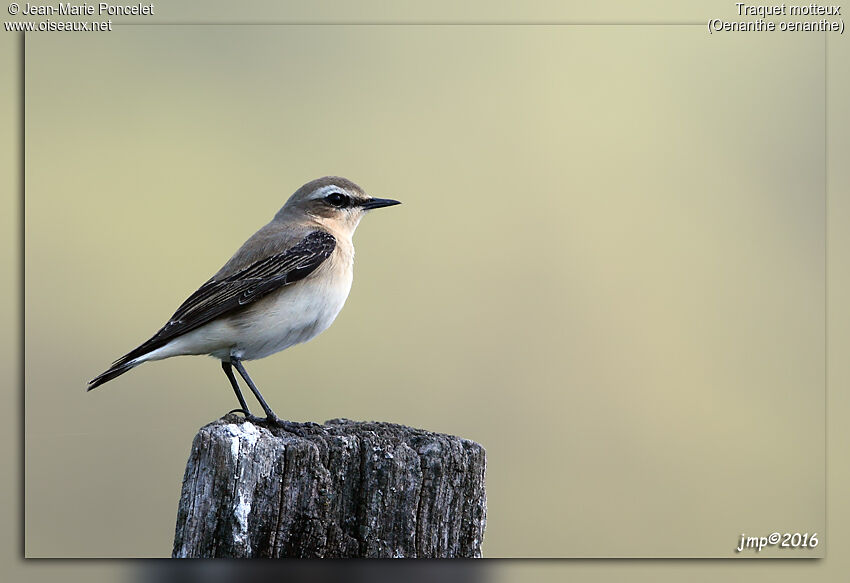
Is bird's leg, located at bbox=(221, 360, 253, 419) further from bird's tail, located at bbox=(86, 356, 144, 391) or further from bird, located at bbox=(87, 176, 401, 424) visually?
bird's tail, located at bbox=(86, 356, 144, 391)

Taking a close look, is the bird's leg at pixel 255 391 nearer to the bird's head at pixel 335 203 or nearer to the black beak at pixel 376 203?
the bird's head at pixel 335 203

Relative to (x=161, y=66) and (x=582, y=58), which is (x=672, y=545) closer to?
(x=582, y=58)

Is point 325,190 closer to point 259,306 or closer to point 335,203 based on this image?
point 335,203

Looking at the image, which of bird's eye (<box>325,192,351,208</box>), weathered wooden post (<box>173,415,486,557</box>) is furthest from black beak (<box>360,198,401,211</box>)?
weathered wooden post (<box>173,415,486,557</box>)

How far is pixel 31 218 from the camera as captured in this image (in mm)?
5348

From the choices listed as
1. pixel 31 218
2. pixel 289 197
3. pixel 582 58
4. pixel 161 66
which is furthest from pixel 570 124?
pixel 31 218

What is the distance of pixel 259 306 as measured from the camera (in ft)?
16.5

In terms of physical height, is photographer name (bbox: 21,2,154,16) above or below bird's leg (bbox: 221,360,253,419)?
above

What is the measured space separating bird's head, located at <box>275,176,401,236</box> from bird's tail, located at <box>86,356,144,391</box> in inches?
58.6

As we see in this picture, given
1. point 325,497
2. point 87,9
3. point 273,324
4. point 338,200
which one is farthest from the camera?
point 338,200

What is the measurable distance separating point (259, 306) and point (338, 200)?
101 cm

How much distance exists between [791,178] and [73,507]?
4717 millimetres

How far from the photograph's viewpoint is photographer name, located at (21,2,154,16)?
5555 mm

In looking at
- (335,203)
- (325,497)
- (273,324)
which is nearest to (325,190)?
(335,203)
